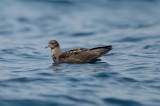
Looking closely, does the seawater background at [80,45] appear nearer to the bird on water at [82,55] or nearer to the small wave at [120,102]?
the small wave at [120,102]

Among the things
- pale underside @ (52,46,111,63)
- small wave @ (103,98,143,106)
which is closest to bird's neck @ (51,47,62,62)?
pale underside @ (52,46,111,63)

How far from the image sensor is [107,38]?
25.8 metres

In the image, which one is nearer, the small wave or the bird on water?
the small wave

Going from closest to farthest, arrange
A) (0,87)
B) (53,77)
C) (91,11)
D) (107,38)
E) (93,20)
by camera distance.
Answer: (0,87) → (53,77) → (107,38) → (93,20) → (91,11)

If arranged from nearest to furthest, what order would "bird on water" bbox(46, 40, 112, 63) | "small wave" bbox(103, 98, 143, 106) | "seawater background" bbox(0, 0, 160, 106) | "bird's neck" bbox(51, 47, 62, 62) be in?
"small wave" bbox(103, 98, 143, 106), "seawater background" bbox(0, 0, 160, 106), "bird on water" bbox(46, 40, 112, 63), "bird's neck" bbox(51, 47, 62, 62)

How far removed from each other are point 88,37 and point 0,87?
10943 millimetres

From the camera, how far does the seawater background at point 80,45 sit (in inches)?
584

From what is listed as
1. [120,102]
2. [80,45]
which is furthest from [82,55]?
[80,45]

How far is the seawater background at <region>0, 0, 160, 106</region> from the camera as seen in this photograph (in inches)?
584

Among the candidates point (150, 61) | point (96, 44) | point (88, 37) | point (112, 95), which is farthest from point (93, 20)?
point (112, 95)

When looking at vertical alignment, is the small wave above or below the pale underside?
below

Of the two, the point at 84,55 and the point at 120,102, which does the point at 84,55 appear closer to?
the point at 84,55

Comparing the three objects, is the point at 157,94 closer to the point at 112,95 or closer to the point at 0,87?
the point at 112,95

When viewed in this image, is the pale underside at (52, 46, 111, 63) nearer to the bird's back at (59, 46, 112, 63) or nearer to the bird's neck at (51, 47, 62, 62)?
the bird's back at (59, 46, 112, 63)
